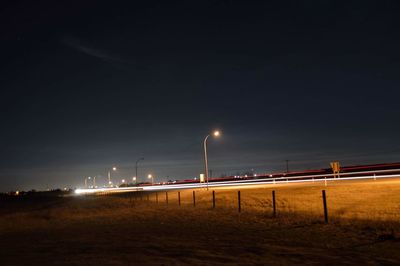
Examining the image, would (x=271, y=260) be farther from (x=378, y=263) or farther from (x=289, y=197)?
(x=289, y=197)

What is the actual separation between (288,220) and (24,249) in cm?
1061

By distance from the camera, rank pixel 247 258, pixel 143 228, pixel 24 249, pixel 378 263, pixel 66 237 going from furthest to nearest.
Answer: pixel 143 228 < pixel 66 237 < pixel 24 249 < pixel 247 258 < pixel 378 263

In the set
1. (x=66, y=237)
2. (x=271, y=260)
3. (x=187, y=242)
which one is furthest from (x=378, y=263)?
(x=66, y=237)

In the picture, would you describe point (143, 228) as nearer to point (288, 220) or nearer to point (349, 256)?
point (288, 220)

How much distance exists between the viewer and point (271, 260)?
9.45 meters

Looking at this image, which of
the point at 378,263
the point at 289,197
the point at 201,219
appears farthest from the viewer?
the point at 289,197

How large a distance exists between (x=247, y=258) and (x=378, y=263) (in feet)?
9.28

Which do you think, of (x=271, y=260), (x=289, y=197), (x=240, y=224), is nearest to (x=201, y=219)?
(x=240, y=224)

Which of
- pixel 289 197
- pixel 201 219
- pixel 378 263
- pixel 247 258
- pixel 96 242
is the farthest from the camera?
pixel 289 197

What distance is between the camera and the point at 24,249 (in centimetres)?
1230

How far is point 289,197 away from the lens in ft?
111

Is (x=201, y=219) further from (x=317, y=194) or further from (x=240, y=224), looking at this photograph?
(x=317, y=194)

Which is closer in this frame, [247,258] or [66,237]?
[247,258]

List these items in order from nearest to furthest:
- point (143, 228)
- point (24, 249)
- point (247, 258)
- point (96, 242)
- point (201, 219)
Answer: point (247, 258), point (24, 249), point (96, 242), point (143, 228), point (201, 219)
